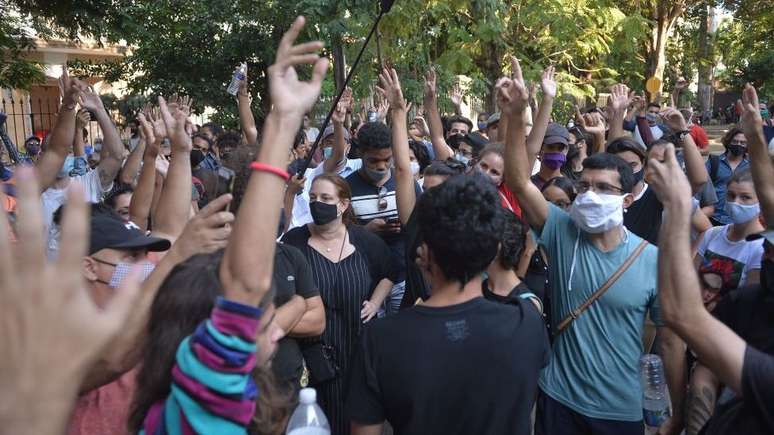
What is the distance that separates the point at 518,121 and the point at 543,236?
23.9 inches

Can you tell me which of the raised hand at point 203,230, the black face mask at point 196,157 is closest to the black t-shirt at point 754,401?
the raised hand at point 203,230

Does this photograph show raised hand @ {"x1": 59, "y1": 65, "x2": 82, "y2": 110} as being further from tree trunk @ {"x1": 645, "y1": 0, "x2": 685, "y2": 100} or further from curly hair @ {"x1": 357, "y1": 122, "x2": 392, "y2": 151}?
tree trunk @ {"x1": 645, "y1": 0, "x2": 685, "y2": 100}

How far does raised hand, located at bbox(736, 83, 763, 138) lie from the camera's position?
3.69 metres

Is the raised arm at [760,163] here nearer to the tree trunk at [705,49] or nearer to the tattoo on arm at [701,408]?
the tattoo on arm at [701,408]

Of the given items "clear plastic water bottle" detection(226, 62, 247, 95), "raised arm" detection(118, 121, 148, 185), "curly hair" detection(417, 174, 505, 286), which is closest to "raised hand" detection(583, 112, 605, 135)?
"clear plastic water bottle" detection(226, 62, 247, 95)

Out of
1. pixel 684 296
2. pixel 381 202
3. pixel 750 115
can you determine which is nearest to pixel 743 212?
pixel 750 115

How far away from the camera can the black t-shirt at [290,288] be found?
134 inches

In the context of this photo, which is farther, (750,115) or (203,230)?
(750,115)

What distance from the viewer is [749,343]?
2631mm

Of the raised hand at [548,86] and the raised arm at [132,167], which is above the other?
the raised hand at [548,86]

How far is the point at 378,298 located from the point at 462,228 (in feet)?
6.30

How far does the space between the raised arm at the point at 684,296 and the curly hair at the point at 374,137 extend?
3191 millimetres

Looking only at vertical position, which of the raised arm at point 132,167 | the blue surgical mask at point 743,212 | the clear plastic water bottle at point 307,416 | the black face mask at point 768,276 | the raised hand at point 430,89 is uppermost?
the raised hand at point 430,89

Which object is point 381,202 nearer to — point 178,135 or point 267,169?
point 178,135
